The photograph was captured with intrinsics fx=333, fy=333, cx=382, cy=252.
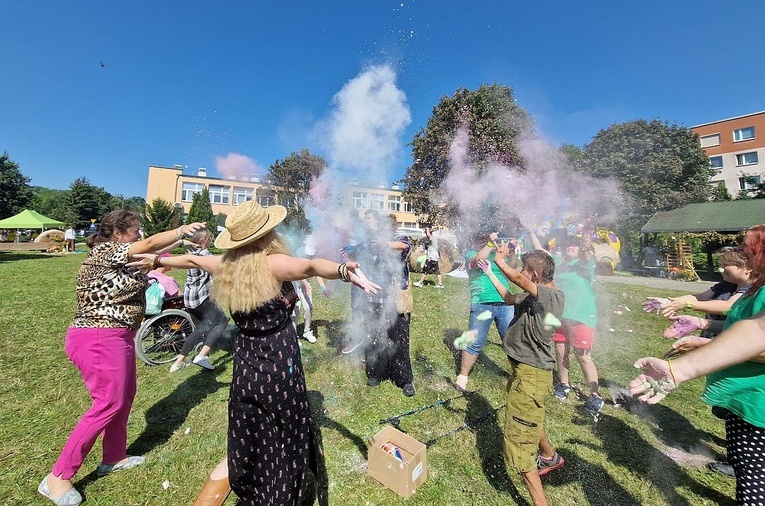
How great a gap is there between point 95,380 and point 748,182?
48059mm

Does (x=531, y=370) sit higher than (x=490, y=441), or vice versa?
(x=531, y=370)

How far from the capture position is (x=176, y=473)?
111 inches

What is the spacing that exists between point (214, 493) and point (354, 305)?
3.16 m

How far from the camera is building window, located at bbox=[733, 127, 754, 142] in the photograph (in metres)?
35.2

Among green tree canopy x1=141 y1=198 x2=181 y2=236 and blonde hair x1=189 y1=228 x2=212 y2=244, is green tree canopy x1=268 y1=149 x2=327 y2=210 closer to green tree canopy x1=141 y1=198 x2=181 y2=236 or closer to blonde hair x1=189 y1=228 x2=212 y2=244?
blonde hair x1=189 y1=228 x2=212 y2=244

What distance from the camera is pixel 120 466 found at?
9.32 feet

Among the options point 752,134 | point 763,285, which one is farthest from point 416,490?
point 752,134

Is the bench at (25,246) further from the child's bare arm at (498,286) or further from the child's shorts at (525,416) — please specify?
the child's shorts at (525,416)

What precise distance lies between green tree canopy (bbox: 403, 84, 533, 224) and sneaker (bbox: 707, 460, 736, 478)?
9390 mm

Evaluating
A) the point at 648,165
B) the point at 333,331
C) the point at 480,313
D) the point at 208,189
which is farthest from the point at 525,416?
the point at 648,165

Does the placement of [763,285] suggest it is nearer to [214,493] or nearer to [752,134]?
[214,493]

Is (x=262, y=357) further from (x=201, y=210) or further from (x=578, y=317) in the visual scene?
(x=201, y=210)

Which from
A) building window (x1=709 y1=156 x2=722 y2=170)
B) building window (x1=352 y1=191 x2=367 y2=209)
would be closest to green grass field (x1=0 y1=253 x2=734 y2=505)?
building window (x1=352 y1=191 x2=367 y2=209)

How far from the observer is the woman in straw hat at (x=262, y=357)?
6.59ft
